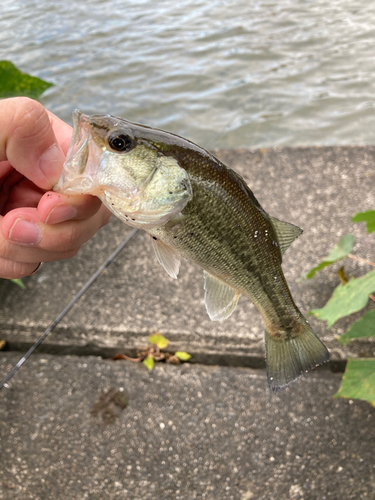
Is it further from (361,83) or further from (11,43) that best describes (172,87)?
(11,43)

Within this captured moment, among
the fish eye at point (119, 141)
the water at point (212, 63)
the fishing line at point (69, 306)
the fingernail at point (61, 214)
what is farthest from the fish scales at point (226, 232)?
the water at point (212, 63)

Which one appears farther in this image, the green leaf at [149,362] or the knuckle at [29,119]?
the green leaf at [149,362]

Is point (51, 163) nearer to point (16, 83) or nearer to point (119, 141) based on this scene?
point (119, 141)

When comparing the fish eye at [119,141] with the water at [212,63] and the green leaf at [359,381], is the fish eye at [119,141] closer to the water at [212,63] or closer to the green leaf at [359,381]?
the green leaf at [359,381]

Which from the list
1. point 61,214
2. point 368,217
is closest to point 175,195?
point 61,214

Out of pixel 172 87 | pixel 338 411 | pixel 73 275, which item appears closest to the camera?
pixel 338 411

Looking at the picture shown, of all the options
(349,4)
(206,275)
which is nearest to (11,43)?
(349,4)

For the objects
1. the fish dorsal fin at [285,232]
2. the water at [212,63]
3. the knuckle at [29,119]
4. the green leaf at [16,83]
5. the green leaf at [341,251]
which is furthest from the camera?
the water at [212,63]
